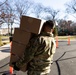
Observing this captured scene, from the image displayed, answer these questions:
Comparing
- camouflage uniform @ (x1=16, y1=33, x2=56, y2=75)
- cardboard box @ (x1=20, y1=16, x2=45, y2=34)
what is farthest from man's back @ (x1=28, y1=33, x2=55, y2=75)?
cardboard box @ (x1=20, y1=16, x2=45, y2=34)

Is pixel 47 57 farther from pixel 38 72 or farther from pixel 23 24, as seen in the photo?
pixel 23 24

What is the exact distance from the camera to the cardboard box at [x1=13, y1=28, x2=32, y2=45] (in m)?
4.02

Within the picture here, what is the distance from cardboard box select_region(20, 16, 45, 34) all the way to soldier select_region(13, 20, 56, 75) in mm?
82

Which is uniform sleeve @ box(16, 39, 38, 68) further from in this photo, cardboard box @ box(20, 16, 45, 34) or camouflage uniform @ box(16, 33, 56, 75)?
cardboard box @ box(20, 16, 45, 34)

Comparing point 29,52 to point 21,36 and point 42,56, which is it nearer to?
point 42,56

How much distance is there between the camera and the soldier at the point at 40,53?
382 centimetres

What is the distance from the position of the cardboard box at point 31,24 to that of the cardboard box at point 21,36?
0.07 m

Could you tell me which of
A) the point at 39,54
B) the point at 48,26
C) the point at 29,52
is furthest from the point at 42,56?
the point at 48,26

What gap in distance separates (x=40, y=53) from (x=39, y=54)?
0.02 meters

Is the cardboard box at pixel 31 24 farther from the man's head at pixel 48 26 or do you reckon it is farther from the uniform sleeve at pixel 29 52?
the uniform sleeve at pixel 29 52

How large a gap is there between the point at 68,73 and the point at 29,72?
5359mm

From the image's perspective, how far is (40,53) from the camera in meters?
3.88

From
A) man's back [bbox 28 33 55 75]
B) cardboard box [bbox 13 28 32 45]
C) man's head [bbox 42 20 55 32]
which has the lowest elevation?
man's back [bbox 28 33 55 75]

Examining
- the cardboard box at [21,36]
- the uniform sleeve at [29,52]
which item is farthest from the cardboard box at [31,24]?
the uniform sleeve at [29,52]
